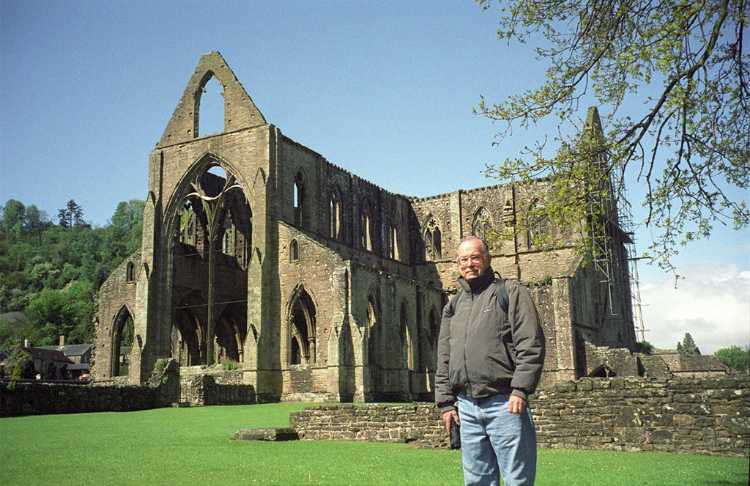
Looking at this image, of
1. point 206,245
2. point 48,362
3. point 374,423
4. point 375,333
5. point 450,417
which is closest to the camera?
point 450,417

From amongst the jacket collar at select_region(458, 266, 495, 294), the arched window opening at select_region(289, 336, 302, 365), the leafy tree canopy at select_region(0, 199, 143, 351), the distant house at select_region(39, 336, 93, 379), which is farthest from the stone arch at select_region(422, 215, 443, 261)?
the leafy tree canopy at select_region(0, 199, 143, 351)

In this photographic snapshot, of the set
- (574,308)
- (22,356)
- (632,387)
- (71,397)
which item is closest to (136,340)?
(22,356)

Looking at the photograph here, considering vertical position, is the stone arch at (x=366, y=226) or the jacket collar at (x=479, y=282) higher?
the stone arch at (x=366, y=226)

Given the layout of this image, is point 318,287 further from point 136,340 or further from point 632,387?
point 632,387

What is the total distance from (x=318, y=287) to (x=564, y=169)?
72.5 feet

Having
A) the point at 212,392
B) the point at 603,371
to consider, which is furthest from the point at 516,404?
the point at 603,371

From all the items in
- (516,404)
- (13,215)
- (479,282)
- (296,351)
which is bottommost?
(516,404)

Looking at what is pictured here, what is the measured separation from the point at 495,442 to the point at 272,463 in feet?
18.5

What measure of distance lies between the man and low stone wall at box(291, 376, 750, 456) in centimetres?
668

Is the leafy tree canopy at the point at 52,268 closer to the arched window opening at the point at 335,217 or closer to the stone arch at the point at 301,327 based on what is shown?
the stone arch at the point at 301,327

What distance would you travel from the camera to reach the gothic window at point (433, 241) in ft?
148

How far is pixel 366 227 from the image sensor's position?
4147cm

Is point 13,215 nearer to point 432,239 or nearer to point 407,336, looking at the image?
point 432,239

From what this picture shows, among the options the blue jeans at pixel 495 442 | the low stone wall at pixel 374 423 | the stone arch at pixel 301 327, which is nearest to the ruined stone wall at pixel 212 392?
the stone arch at pixel 301 327
